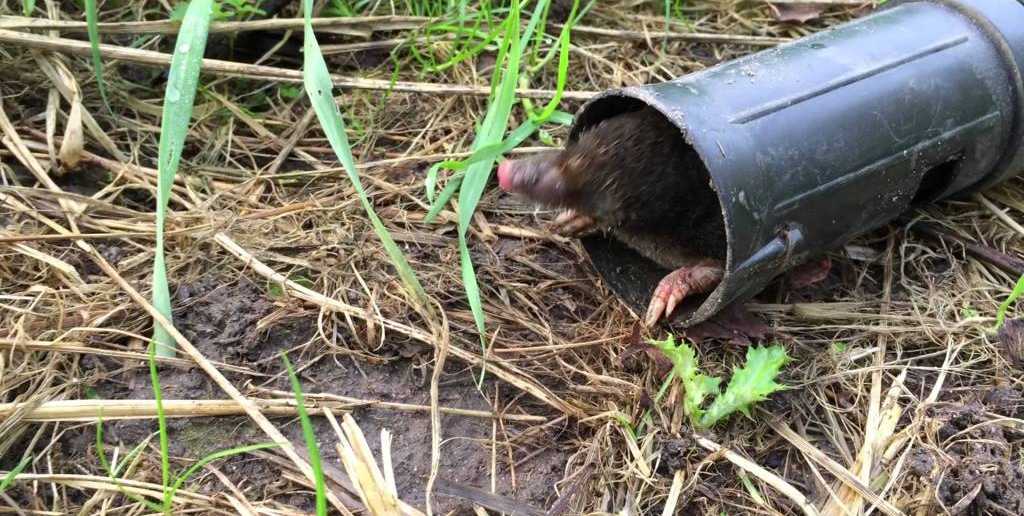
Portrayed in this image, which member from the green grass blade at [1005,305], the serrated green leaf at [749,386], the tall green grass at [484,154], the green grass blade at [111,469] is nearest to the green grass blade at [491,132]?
the tall green grass at [484,154]

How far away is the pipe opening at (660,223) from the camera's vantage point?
2520 millimetres

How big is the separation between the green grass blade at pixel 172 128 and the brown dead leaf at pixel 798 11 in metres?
2.06

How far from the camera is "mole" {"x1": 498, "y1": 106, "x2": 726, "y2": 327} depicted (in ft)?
7.93

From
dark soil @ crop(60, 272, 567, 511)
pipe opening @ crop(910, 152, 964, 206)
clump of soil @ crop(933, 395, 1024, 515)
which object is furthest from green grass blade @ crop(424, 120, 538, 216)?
clump of soil @ crop(933, 395, 1024, 515)

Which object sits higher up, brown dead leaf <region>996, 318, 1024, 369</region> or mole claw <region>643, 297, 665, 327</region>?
mole claw <region>643, 297, 665, 327</region>

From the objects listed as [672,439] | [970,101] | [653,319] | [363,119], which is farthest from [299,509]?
[970,101]

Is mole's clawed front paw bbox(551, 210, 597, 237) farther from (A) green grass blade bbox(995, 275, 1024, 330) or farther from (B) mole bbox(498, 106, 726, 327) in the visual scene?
(A) green grass blade bbox(995, 275, 1024, 330)

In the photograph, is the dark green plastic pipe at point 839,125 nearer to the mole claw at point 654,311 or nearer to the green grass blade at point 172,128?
the mole claw at point 654,311

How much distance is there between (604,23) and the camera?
331 centimetres

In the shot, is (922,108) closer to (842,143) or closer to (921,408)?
(842,143)

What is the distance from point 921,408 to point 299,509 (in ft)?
4.67

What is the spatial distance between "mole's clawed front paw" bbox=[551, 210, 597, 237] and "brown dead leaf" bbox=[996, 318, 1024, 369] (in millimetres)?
1081

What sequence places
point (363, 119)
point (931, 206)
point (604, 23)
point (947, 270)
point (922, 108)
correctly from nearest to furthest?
1. point (922, 108)
2. point (947, 270)
3. point (931, 206)
4. point (363, 119)
5. point (604, 23)

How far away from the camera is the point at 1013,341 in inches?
90.4
